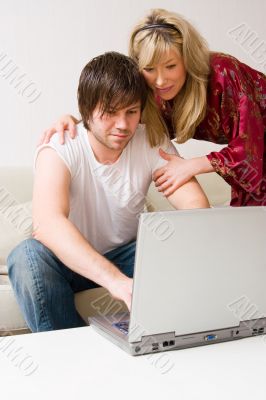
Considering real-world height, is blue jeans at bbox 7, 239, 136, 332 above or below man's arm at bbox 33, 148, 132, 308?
below

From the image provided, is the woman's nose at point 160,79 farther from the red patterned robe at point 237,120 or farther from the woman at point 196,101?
the red patterned robe at point 237,120

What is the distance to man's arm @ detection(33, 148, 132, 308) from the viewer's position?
45.9 inches

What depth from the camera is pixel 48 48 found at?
245 cm

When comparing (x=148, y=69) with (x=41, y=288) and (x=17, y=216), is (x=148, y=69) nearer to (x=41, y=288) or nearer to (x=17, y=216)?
(x=41, y=288)

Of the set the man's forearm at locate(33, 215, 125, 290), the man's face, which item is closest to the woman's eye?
the man's face

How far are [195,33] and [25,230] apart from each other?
913 mm

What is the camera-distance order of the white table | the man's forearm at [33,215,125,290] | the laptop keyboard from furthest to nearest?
the man's forearm at [33,215,125,290]
the laptop keyboard
the white table

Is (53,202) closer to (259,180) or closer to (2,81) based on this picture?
(259,180)

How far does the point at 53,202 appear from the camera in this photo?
137 cm

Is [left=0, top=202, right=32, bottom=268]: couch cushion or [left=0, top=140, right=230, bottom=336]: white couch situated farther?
[left=0, top=202, right=32, bottom=268]: couch cushion

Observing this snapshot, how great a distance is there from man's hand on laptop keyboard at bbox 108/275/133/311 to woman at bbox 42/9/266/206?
1.60 feet

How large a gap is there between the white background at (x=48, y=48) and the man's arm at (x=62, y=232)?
39.5 inches

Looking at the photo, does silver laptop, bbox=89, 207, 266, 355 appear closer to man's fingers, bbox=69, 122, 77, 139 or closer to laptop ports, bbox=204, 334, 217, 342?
laptop ports, bbox=204, 334, 217, 342

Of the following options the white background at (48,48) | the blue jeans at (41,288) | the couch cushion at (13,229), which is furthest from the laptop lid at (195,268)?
the white background at (48,48)
